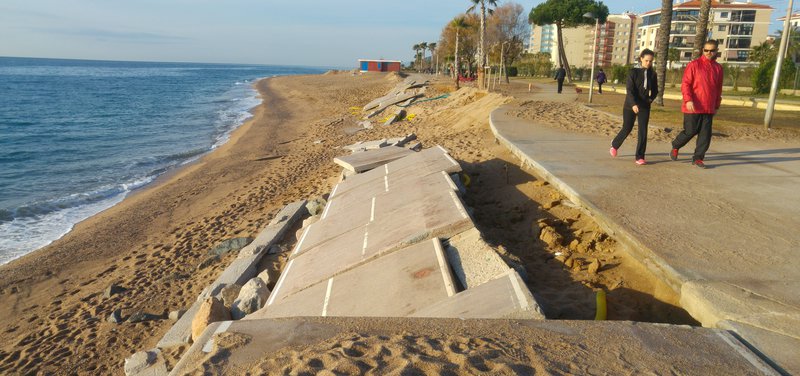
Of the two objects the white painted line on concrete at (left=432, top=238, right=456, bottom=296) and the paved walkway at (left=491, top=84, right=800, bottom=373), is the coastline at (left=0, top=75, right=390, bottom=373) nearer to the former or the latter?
the white painted line on concrete at (left=432, top=238, right=456, bottom=296)

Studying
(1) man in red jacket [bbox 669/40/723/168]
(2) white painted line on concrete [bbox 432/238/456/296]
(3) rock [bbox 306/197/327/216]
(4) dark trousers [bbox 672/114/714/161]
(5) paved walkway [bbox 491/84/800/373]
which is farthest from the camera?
(3) rock [bbox 306/197/327/216]

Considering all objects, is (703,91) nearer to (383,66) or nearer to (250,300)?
(250,300)

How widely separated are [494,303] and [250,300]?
279cm

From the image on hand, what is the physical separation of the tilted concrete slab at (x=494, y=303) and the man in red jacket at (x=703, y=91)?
14.6 ft

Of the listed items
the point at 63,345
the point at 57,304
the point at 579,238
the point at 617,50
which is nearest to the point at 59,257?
the point at 57,304

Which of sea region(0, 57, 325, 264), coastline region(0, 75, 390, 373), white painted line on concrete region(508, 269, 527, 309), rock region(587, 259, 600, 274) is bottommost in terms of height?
sea region(0, 57, 325, 264)

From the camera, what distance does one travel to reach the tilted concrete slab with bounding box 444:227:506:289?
158 inches

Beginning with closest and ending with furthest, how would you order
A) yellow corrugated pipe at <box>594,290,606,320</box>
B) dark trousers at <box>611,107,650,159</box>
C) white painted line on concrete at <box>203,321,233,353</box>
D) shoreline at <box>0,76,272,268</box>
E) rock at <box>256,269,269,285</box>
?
1. white painted line on concrete at <box>203,321,233,353</box>
2. yellow corrugated pipe at <box>594,290,606,320</box>
3. rock at <box>256,269,269,285</box>
4. dark trousers at <box>611,107,650,159</box>
5. shoreline at <box>0,76,272,268</box>

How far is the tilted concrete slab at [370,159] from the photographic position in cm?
889

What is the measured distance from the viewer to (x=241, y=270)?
20.6 ft

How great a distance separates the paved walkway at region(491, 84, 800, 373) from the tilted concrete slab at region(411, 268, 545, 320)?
42.7 inches

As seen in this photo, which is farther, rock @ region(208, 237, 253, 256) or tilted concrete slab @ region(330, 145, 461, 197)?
rock @ region(208, 237, 253, 256)

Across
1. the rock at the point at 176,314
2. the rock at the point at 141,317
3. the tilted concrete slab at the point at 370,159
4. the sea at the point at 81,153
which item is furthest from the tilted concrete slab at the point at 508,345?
the sea at the point at 81,153

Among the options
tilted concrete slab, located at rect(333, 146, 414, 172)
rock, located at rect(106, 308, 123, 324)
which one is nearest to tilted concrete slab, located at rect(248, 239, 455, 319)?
rock, located at rect(106, 308, 123, 324)
